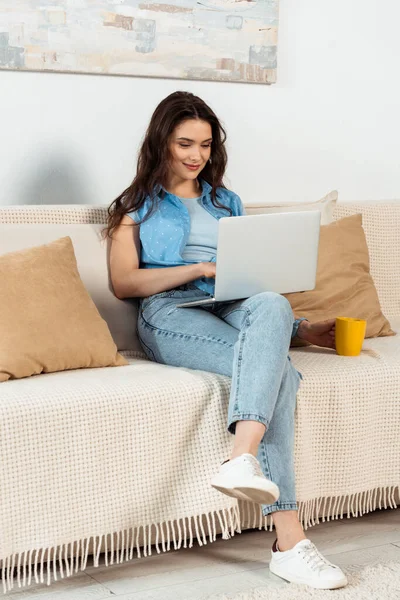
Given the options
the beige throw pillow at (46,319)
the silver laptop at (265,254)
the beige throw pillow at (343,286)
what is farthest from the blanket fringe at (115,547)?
the beige throw pillow at (343,286)

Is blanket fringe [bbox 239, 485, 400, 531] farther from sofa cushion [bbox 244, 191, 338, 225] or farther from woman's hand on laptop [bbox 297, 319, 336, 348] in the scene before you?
sofa cushion [bbox 244, 191, 338, 225]

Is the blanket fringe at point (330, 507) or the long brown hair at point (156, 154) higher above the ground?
the long brown hair at point (156, 154)

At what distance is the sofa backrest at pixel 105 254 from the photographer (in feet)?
7.64

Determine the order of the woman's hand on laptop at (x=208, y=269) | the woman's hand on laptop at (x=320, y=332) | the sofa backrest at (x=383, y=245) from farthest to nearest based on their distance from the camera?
the sofa backrest at (x=383, y=245) → the woman's hand on laptop at (x=320, y=332) → the woman's hand on laptop at (x=208, y=269)

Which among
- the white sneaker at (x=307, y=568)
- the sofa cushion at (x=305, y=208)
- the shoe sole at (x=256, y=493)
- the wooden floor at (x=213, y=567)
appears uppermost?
the sofa cushion at (x=305, y=208)

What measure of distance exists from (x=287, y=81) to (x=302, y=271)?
1173mm

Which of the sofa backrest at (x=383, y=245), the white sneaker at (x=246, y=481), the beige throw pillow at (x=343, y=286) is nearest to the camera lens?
the white sneaker at (x=246, y=481)

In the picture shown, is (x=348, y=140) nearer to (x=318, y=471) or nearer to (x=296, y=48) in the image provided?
(x=296, y=48)

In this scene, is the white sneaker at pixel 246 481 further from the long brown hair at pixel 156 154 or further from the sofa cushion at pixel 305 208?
the sofa cushion at pixel 305 208

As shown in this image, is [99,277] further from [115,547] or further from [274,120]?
[274,120]

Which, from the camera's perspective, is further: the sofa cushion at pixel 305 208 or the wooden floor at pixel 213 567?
the sofa cushion at pixel 305 208

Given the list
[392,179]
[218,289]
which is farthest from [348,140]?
[218,289]

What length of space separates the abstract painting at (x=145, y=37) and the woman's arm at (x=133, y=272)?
0.64 meters

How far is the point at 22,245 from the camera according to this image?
222 cm
